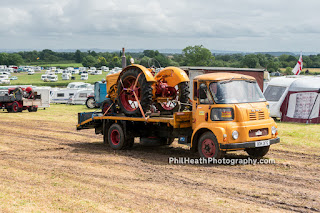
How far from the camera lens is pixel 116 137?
13789 mm

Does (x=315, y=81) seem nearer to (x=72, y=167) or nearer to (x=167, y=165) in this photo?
(x=167, y=165)

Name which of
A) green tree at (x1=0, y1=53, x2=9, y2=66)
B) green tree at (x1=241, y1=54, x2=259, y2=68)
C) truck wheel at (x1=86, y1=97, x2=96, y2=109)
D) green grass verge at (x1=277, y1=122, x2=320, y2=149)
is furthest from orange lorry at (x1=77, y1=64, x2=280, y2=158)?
green tree at (x1=0, y1=53, x2=9, y2=66)

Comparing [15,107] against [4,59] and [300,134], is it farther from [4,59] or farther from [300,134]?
Answer: [4,59]

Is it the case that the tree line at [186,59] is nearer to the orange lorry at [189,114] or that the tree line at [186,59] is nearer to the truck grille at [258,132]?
the orange lorry at [189,114]

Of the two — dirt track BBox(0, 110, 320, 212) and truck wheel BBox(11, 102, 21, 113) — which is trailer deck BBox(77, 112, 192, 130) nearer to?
dirt track BBox(0, 110, 320, 212)

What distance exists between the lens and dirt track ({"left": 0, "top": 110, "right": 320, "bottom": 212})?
7.61m

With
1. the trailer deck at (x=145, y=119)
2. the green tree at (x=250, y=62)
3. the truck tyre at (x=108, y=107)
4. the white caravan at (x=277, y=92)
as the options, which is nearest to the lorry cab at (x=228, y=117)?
the trailer deck at (x=145, y=119)

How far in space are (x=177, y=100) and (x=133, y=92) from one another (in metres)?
1.38

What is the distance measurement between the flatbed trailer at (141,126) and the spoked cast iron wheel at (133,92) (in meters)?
0.29

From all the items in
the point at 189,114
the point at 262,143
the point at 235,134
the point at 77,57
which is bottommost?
the point at 262,143

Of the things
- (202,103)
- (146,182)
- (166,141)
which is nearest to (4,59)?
(166,141)

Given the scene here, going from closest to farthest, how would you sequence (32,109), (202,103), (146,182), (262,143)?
(146,182), (262,143), (202,103), (32,109)

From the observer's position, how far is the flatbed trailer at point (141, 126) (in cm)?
1183

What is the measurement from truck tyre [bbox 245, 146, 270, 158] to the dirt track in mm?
327
